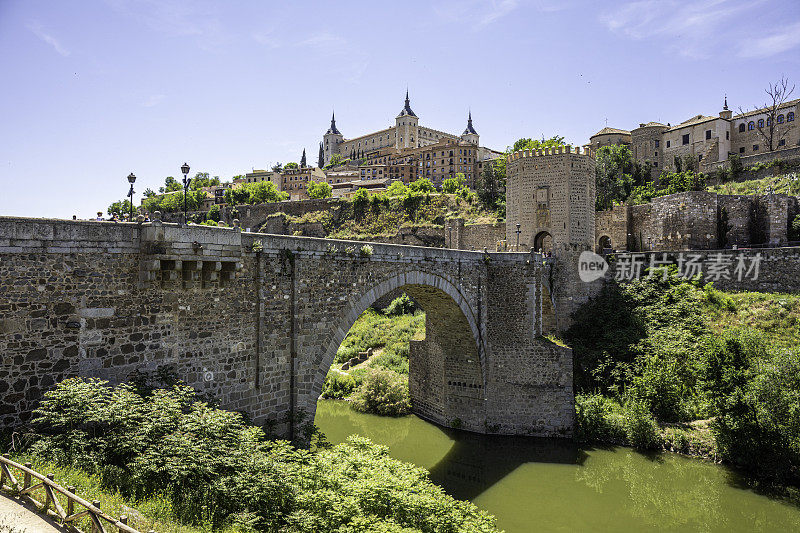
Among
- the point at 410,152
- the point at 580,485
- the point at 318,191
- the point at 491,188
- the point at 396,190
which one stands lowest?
the point at 580,485

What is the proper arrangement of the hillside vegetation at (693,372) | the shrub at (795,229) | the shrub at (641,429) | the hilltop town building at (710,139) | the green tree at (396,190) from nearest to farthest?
1. the hillside vegetation at (693,372)
2. the shrub at (641,429)
3. the shrub at (795,229)
4. the hilltop town building at (710,139)
5. the green tree at (396,190)

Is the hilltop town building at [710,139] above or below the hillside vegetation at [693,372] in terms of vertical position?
above

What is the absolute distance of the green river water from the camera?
1461 cm

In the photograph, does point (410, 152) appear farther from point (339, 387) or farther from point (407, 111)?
point (339, 387)

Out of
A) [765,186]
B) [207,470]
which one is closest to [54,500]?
[207,470]

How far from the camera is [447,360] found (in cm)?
2202

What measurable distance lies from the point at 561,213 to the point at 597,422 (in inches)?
449

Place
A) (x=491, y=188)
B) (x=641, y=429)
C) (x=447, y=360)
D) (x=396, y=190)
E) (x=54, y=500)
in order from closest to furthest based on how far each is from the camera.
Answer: (x=54, y=500) < (x=641, y=429) < (x=447, y=360) < (x=491, y=188) < (x=396, y=190)

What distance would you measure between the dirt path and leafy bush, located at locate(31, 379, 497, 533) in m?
1.20

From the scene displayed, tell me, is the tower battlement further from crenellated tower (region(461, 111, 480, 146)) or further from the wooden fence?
crenellated tower (region(461, 111, 480, 146))

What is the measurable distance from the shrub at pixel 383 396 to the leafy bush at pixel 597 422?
7.99 metres

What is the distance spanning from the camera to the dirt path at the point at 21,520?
5.81m

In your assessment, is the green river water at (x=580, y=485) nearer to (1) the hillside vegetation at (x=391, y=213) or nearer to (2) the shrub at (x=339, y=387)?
(2) the shrub at (x=339, y=387)

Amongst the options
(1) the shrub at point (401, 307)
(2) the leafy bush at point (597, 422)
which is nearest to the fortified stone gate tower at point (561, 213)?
(2) the leafy bush at point (597, 422)
